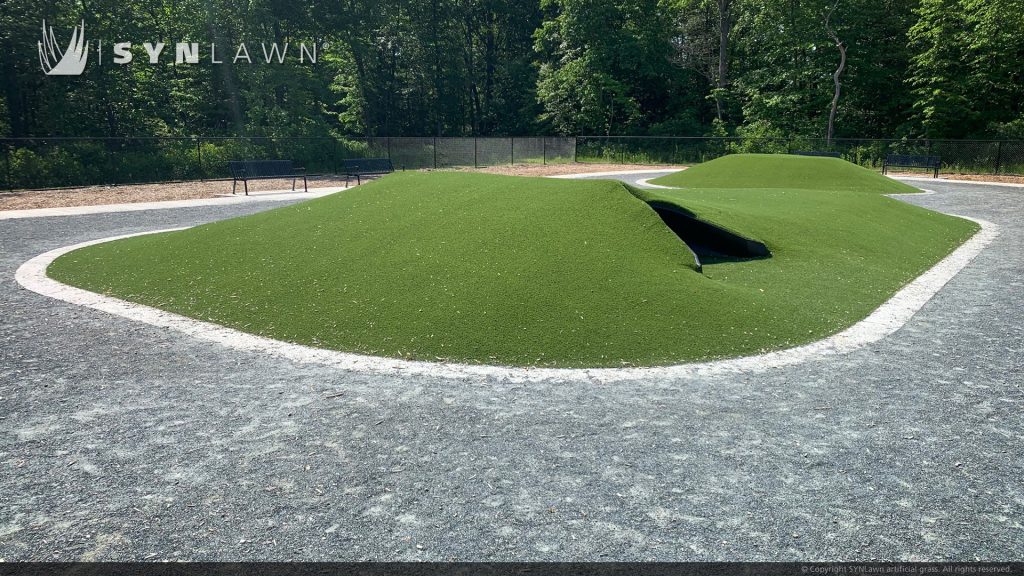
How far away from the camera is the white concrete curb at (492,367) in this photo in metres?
5.45

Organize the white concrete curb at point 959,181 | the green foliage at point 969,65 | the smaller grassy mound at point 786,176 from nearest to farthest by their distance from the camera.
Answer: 1. the smaller grassy mound at point 786,176
2. the white concrete curb at point 959,181
3. the green foliage at point 969,65

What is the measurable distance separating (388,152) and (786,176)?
1993cm

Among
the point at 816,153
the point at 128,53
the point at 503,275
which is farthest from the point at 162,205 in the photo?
the point at 816,153

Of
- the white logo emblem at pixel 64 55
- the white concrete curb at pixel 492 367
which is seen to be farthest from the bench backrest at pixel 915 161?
the white logo emblem at pixel 64 55

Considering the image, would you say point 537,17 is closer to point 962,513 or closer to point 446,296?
point 446,296

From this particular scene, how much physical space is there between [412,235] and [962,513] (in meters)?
6.75

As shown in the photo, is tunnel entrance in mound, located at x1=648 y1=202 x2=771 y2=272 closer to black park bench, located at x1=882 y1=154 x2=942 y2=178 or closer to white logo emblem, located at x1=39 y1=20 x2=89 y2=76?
black park bench, located at x1=882 y1=154 x2=942 y2=178

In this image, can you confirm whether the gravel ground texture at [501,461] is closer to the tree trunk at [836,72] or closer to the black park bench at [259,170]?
the black park bench at [259,170]

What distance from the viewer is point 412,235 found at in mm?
8617

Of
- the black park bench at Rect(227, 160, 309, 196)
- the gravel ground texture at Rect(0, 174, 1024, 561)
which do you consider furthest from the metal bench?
the gravel ground texture at Rect(0, 174, 1024, 561)

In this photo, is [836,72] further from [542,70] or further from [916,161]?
[542,70]

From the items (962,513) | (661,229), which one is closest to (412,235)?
(661,229)

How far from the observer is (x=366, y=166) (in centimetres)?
2308

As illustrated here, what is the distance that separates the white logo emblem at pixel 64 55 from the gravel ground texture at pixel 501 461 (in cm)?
2805
